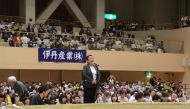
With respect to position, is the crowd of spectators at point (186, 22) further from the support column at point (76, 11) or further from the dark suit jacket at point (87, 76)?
the dark suit jacket at point (87, 76)

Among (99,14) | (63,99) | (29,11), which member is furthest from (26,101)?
(99,14)

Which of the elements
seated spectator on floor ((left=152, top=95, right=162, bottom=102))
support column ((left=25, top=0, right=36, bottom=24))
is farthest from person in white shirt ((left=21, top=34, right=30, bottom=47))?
seated spectator on floor ((left=152, top=95, right=162, bottom=102))

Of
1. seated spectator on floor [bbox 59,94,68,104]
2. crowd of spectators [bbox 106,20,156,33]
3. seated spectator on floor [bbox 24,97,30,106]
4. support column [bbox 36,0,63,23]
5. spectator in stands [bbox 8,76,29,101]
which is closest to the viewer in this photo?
spectator in stands [bbox 8,76,29,101]

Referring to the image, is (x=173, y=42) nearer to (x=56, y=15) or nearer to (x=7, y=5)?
(x=56, y=15)

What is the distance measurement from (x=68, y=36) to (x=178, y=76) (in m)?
7.88

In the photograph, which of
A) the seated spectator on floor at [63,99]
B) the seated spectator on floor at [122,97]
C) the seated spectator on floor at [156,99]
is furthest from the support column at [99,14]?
the seated spectator on floor at [156,99]

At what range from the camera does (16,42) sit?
20.2 metres

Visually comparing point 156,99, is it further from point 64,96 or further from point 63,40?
point 63,40

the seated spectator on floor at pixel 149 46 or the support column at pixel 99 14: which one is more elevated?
the support column at pixel 99 14

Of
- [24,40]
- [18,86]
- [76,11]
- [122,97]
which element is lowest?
[122,97]

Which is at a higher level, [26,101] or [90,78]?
[90,78]

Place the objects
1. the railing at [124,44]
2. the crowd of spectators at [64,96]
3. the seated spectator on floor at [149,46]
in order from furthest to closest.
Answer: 1. the seated spectator on floor at [149,46]
2. the railing at [124,44]
3. the crowd of spectators at [64,96]

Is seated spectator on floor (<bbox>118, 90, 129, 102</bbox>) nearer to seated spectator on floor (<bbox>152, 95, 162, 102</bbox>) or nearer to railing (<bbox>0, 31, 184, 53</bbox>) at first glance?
seated spectator on floor (<bbox>152, 95, 162, 102</bbox>)

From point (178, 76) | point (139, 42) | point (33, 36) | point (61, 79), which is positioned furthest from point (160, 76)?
point (33, 36)
